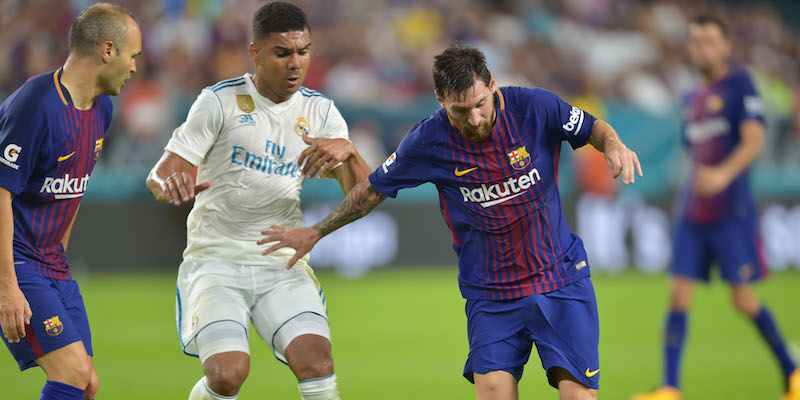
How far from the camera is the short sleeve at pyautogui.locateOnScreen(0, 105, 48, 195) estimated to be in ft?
13.9

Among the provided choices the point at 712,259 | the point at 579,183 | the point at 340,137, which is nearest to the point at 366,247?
the point at 579,183

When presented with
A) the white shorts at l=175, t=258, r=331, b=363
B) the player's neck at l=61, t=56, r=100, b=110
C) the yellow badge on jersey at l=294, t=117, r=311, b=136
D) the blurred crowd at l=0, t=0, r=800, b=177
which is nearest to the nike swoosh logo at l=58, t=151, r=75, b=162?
the player's neck at l=61, t=56, r=100, b=110

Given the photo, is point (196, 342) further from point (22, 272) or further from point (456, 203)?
point (456, 203)

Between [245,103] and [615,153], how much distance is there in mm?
1989

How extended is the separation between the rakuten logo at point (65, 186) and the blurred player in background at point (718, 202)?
424cm

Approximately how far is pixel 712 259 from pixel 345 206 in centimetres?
373

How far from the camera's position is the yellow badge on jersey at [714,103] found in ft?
23.9

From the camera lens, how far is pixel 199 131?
487 centimetres

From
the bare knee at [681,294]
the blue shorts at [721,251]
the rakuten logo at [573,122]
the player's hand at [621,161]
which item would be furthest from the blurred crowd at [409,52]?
the player's hand at [621,161]

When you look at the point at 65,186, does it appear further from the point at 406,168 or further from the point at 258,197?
the point at 406,168

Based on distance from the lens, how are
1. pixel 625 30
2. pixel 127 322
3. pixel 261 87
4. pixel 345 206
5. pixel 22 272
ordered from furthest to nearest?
pixel 625 30
pixel 127 322
pixel 261 87
pixel 345 206
pixel 22 272

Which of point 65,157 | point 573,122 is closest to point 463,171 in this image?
point 573,122

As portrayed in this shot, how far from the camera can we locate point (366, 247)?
13.6 metres

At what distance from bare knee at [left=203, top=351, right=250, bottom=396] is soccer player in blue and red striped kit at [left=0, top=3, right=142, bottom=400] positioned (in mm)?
558
